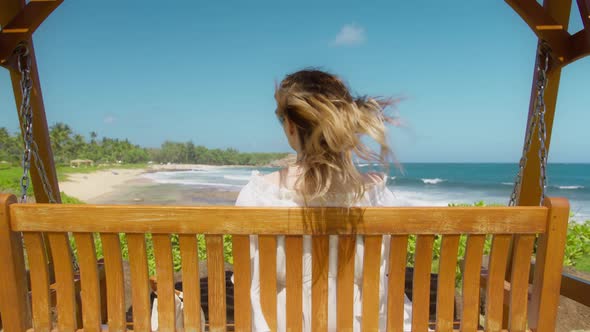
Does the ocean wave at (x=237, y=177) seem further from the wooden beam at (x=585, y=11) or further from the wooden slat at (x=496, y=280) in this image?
the wooden slat at (x=496, y=280)

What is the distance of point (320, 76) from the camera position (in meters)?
1.63

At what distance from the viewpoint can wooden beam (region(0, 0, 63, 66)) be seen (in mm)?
2480

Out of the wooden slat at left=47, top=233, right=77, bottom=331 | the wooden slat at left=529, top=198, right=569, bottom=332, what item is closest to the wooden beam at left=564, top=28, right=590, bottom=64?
the wooden slat at left=529, top=198, right=569, bottom=332

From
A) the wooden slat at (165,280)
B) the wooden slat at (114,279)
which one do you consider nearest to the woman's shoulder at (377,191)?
the wooden slat at (165,280)

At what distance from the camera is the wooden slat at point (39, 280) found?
1651 millimetres

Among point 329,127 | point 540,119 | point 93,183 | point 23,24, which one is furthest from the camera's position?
point 93,183

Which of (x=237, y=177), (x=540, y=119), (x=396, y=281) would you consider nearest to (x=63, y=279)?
(x=396, y=281)

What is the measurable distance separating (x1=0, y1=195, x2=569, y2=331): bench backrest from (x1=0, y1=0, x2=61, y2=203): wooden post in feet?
3.73

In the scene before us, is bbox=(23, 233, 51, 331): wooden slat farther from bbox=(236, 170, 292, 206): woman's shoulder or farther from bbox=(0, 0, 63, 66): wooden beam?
bbox=(0, 0, 63, 66): wooden beam

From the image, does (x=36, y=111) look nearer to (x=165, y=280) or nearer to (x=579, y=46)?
(x=165, y=280)

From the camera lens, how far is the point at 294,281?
5.34ft

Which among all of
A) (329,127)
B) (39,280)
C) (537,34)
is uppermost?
(537,34)

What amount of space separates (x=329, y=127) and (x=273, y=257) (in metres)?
0.53

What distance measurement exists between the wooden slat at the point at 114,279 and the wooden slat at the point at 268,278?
548 millimetres
